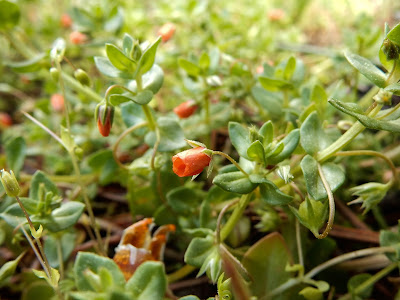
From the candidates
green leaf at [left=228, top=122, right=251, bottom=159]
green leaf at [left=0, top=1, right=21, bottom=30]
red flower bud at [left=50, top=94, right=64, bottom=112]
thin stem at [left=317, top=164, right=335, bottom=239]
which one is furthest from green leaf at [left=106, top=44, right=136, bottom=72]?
red flower bud at [left=50, top=94, right=64, bottom=112]

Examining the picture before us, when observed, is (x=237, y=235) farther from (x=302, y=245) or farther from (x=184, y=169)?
(x=184, y=169)

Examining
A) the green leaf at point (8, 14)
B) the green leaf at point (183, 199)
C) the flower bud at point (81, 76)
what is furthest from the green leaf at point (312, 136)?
the green leaf at point (8, 14)

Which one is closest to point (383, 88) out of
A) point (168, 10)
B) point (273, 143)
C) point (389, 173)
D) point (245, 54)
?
point (273, 143)

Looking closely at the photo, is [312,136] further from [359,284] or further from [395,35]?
[359,284]

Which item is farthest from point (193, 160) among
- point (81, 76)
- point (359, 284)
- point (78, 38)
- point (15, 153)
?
point (78, 38)

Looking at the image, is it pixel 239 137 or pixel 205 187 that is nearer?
pixel 239 137

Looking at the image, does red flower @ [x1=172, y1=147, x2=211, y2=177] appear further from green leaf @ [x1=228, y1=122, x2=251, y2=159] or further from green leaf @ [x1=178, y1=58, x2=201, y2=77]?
green leaf @ [x1=178, y1=58, x2=201, y2=77]
